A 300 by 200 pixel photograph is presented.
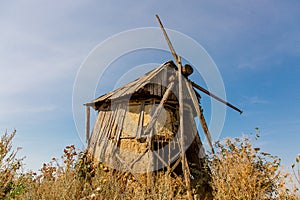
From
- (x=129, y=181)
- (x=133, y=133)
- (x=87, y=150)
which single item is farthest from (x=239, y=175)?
→ (x=87, y=150)

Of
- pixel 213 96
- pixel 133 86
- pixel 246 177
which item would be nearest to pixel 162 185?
pixel 246 177

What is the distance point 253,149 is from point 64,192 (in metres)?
4.01

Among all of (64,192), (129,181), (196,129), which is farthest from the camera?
(196,129)

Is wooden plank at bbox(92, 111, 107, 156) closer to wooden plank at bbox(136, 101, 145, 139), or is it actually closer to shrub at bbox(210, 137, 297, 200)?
wooden plank at bbox(136, 101, 145, 139)

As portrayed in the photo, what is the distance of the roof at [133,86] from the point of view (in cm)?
879

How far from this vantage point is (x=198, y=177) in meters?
8.66

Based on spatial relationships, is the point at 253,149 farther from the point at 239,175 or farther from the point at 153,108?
the point at 153,108

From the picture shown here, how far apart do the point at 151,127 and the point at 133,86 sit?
174 cm

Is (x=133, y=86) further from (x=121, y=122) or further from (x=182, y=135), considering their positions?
(x=182, y=135)

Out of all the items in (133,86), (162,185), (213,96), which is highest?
(213,96)

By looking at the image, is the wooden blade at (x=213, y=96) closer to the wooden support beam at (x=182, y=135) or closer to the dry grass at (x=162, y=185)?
the wooden support beam at (x=182, y=135)

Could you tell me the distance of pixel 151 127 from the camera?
27.0 ft

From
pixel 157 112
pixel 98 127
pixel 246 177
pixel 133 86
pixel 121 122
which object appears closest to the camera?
pixel 246 177

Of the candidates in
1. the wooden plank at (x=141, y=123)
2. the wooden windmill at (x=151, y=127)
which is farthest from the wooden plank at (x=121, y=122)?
the wooden plank at (x=141, y=123)
